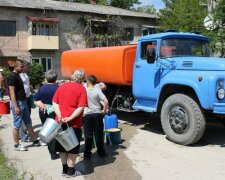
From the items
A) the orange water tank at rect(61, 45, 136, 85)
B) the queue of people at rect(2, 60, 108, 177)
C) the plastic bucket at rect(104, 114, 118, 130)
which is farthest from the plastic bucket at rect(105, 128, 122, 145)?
the orange water tank at rect(61, 45, 136, 85)

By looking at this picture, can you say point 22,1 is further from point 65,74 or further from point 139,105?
point 139,105

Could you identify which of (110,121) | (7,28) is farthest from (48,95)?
(7,28)

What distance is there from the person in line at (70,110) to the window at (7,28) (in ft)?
91.4

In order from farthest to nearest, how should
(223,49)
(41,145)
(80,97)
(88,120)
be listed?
(223,49), (41,145), (88,120), (80,97)

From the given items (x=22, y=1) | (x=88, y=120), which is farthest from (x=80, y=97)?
(x=22, y=1)

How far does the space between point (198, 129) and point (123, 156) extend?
1.66 m

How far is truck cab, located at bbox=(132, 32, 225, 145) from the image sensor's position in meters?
7.68

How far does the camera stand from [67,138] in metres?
5.91

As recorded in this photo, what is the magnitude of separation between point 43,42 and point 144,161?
27.6 meters

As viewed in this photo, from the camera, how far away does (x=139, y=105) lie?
9734mm

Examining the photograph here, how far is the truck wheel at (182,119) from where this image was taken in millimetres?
7922

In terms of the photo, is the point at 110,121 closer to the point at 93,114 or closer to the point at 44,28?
the point at 93,114

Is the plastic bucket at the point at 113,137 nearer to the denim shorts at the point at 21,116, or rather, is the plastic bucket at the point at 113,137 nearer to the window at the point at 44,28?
the denim shorts at the point at 21,116

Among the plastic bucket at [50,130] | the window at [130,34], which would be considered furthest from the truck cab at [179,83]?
the window at [130,34]
